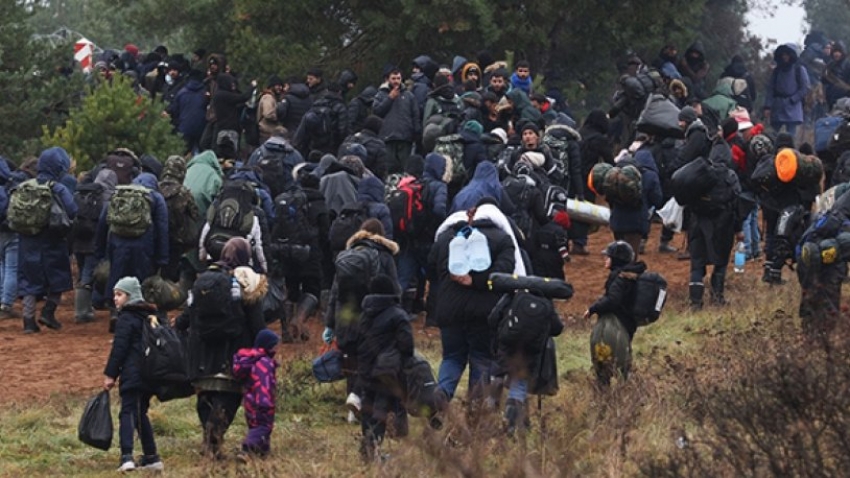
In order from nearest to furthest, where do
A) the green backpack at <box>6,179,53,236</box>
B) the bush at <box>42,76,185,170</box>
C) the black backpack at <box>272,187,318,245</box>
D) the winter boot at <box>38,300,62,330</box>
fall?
the black backpack at <box>272,187,318,245</box>
the green backpack at <box>6,179,53,236</box>
the winter boot at <box>38,300,62,330</box>
the bush at <box>42,76,185,170</box>

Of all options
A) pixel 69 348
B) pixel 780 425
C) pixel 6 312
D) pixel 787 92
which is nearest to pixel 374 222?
pixel 69 348

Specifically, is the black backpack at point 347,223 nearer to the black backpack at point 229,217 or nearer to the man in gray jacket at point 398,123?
the black backpack at point 229,217

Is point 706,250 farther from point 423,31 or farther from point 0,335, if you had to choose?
point 423,31

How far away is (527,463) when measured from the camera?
8.38m

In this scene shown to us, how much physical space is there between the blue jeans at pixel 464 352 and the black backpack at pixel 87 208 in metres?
6.08

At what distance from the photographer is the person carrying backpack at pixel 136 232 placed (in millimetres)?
17047

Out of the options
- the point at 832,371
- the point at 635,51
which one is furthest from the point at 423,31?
the point at 832,371

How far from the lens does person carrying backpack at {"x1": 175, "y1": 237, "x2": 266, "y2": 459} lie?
1230 centimetres

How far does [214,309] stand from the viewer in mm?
12305

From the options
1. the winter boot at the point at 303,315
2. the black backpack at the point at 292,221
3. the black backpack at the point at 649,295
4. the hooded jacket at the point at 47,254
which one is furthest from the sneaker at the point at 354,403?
the hooded jacket at the point at 47,254

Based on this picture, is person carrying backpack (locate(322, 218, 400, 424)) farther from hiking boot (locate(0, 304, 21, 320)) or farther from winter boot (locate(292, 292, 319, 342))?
hiking boot (locate(0, 304, 21, 320))

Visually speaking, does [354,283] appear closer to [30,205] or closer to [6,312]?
[30,205]

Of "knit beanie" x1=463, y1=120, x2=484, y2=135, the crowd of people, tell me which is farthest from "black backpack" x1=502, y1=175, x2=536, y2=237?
"knit beanie" x1=463, y1=120, x2=484, y2=135

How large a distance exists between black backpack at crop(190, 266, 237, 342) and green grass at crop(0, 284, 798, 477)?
904 mm
